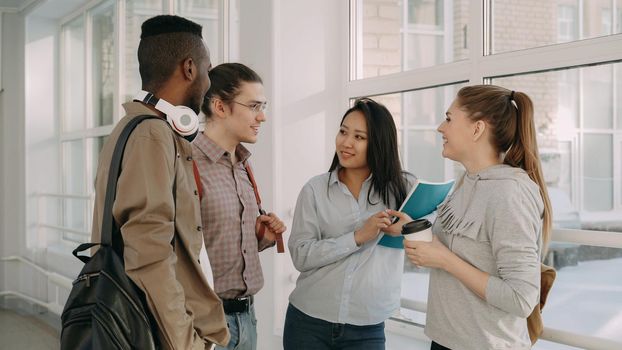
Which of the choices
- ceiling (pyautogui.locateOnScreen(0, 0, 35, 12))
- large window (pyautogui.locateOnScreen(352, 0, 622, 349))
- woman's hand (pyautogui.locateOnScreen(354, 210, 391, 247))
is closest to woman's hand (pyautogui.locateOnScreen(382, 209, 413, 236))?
woman's hand (pyautogui.locateOnScreen(354, 210, 391, 247))

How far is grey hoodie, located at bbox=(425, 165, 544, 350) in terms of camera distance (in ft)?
4.75

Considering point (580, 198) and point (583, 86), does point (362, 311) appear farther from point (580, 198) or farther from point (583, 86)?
point (583, 86)

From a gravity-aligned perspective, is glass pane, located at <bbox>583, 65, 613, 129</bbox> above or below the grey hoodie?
above

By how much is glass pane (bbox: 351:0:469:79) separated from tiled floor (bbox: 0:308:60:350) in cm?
355

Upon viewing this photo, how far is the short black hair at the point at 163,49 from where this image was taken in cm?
149

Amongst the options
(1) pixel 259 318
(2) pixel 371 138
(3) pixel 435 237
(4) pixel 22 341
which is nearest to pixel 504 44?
(2) pixel 371 138

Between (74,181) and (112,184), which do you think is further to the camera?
(74,181)

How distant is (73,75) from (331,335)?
4.96 meters

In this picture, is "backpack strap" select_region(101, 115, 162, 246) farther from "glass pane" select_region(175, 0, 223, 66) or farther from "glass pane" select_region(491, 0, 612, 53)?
"glass pane" select_region(175, 0, 223, 66)

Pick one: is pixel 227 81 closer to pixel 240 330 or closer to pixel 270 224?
pixel 270 224

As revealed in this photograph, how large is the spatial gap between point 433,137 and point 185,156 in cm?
125

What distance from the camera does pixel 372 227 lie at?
6.18 ft

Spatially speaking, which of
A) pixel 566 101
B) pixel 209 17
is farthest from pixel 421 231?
pixel 209 17

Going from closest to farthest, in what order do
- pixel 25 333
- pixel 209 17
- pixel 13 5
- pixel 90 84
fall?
pixel 209 17, pixel 25 333, pixel 90 84, pixel 13 5
